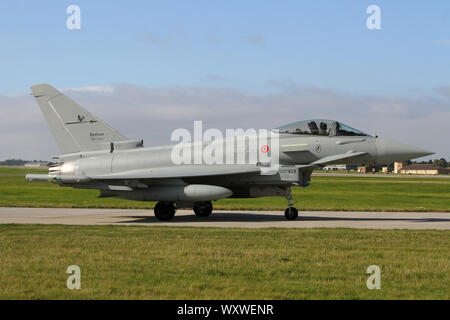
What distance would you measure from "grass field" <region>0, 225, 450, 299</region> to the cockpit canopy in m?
5.40

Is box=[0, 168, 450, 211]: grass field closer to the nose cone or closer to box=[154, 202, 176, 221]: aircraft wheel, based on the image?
the nose cone

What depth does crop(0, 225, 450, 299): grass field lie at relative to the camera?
7211mm

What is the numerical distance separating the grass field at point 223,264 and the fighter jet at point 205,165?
15.3 feet

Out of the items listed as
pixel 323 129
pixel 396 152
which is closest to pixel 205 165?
pixel 323 129

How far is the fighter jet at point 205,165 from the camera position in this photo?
1875 centimetres

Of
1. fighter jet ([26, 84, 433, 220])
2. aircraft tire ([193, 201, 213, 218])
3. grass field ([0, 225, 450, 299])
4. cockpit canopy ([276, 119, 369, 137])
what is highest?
cockpit canopy ([276, 119, 369, 137])

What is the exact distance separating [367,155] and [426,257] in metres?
8.89

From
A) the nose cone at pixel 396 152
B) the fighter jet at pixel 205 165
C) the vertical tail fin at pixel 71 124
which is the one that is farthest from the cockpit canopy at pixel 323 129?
the vertical tail fin at pixel 71 124

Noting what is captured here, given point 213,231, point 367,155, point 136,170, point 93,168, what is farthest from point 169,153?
point 367,155

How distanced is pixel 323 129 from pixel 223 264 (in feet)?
35.8

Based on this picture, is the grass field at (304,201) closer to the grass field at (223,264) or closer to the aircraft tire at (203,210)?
the aircraft tire at (203,210)

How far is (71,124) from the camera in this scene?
20750 mm

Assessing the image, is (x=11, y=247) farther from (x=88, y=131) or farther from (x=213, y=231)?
(x=88, y=131)

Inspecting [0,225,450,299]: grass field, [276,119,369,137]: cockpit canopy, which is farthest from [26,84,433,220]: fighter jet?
[0,225,450,299]: grass field
